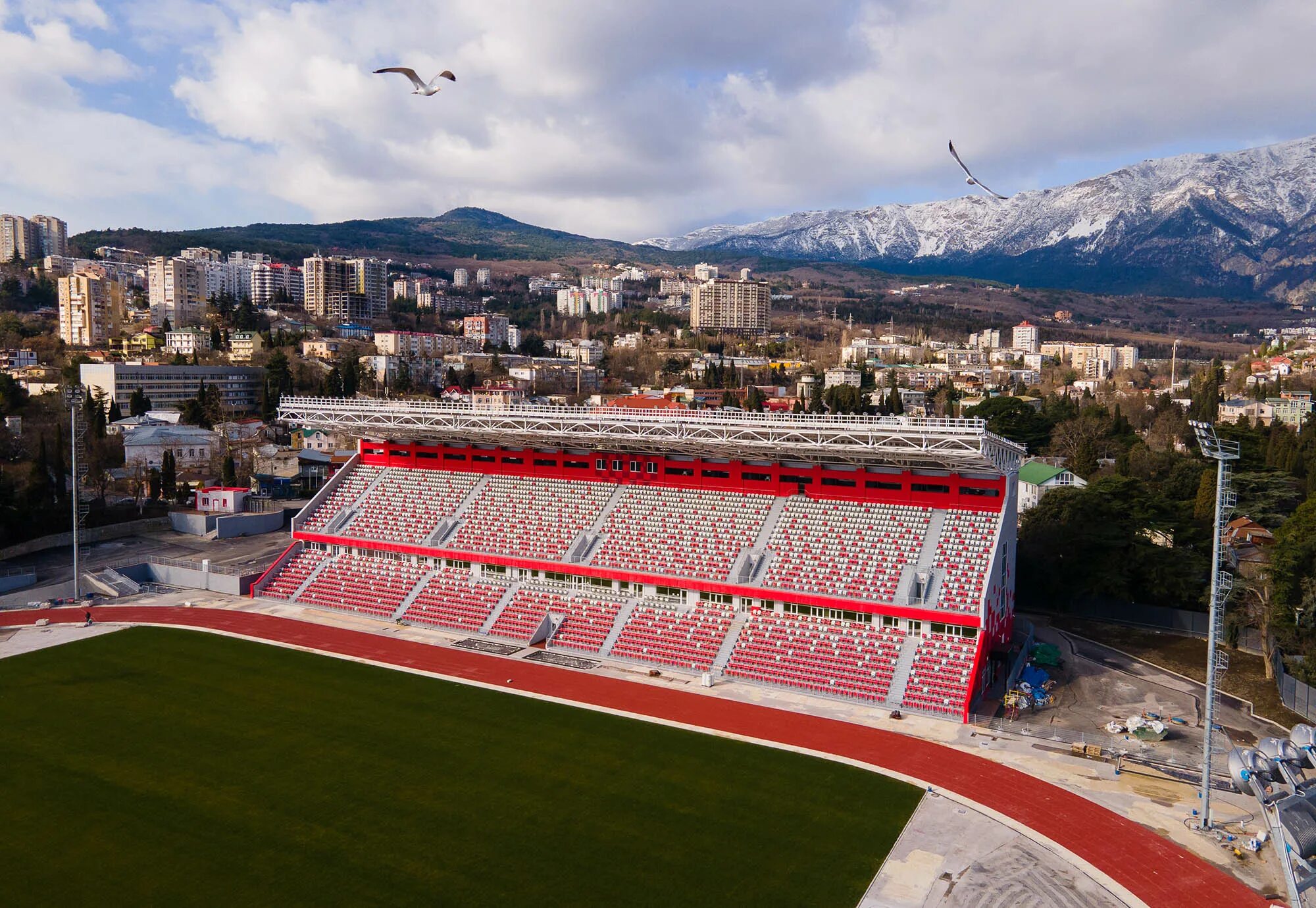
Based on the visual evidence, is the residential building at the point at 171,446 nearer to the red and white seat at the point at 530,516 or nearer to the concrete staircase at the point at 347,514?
the concrete staircase at the point at 347,514

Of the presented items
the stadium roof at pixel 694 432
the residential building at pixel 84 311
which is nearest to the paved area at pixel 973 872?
the stadium roof at pixel 694 432

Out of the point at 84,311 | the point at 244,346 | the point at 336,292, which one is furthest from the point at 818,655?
the point at 336,292

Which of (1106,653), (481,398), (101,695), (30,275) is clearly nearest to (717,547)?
(1106,653)

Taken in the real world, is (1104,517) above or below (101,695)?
above

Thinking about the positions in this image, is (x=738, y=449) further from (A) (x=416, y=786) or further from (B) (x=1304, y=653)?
(B) (x=1304, y=653)

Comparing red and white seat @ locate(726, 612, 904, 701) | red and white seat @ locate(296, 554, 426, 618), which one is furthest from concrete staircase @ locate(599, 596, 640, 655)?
red and white seat @ locate(296, 554, 426, 618)

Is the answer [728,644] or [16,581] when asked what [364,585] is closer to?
[16,581]

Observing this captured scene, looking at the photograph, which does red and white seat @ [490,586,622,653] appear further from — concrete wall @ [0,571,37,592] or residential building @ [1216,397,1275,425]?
residential building @ [1216,397,1275,425]
